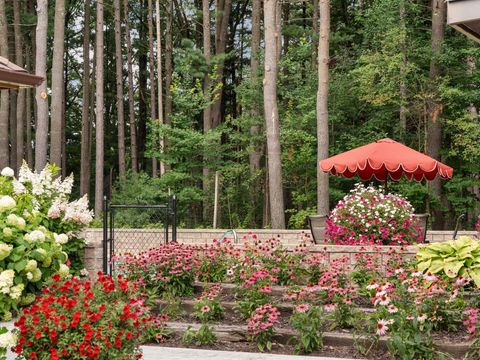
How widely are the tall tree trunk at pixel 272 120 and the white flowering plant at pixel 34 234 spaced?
27.4 ft

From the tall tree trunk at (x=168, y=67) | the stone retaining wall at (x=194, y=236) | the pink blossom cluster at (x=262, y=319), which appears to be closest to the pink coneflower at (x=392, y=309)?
the pink blossom cluster at (x=262, y=319)

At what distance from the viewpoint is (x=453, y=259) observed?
7082 millimetres

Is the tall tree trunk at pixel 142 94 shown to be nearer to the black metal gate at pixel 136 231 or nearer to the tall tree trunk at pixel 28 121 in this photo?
the tall tree trunk at pixel 28 121

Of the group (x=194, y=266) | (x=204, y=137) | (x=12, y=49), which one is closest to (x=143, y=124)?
(x=12, y=49)

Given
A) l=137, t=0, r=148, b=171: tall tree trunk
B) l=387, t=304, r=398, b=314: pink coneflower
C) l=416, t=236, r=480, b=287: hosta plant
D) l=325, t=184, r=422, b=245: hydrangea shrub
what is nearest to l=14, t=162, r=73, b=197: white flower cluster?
l=325, t=184, r=422, b=245: hydrangea shrub

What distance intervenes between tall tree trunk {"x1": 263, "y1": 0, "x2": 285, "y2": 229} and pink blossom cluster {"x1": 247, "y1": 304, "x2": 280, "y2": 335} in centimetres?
1046

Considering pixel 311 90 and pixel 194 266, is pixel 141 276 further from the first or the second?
pixel 311 90

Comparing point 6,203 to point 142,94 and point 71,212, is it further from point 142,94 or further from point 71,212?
point 142,94

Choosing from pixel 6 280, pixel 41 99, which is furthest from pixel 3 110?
pixel 6 280

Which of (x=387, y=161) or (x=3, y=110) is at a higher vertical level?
(x=3, y=110)

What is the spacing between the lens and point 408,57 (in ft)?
61.2

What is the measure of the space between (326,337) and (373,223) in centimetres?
405

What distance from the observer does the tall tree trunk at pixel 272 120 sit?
16.9 metres

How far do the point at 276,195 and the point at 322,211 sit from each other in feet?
4.02
